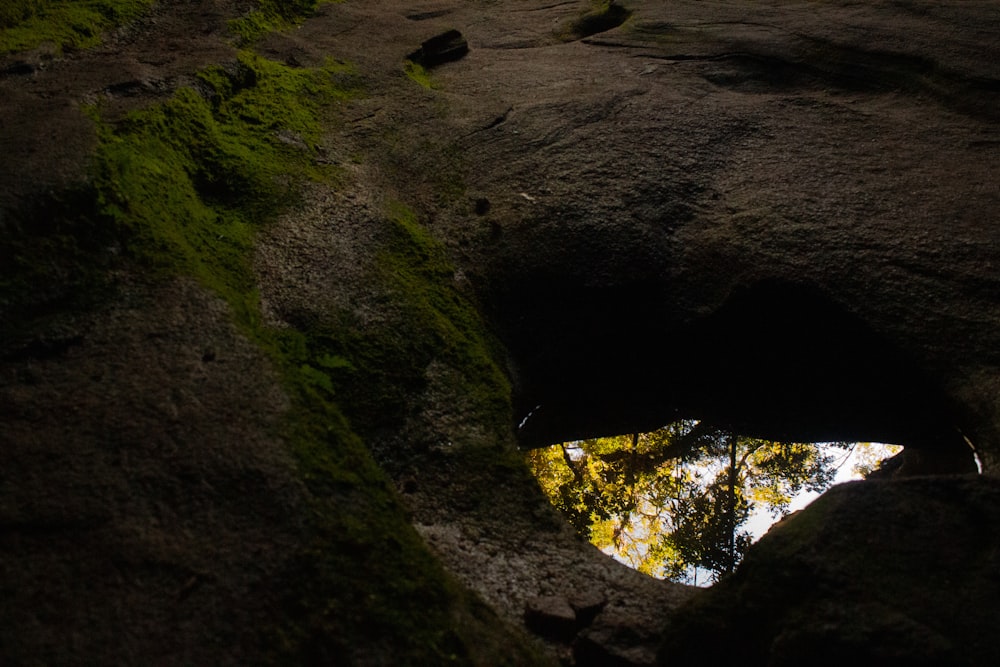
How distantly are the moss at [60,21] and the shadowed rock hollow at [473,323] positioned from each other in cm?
17

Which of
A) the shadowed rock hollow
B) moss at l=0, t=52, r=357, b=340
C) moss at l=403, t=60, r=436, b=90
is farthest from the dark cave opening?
moss at l=403, t=60, r=436, b=90

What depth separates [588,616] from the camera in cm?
324

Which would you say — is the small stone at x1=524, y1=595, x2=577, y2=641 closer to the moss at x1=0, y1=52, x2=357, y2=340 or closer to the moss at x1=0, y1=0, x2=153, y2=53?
the moss at x1=0, y1=52, x2=357, y2=340

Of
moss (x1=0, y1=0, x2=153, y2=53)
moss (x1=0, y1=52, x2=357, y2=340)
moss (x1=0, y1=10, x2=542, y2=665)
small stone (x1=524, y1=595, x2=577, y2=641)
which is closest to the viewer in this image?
moss (x1=0, y1=10, x2=542, y2=665)

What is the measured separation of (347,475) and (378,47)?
504 cm

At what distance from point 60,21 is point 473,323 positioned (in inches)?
146

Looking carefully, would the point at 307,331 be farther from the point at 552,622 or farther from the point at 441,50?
the point at 441,50

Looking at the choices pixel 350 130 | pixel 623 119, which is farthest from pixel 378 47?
pixel 623 119

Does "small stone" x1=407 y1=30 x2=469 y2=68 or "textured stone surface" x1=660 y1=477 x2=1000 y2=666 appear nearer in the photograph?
"textured stone surface" x1=660 y1=477 x2=1000 y2=666

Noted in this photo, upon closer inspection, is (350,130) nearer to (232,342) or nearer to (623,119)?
(623,119)

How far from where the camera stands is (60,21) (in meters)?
5.52

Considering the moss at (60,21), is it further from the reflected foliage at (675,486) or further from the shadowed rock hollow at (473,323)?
the reflected foliage at (675,486)

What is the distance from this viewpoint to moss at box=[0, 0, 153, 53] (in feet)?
17.1

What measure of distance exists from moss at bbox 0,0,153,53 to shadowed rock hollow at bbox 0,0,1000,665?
6.7 inches
